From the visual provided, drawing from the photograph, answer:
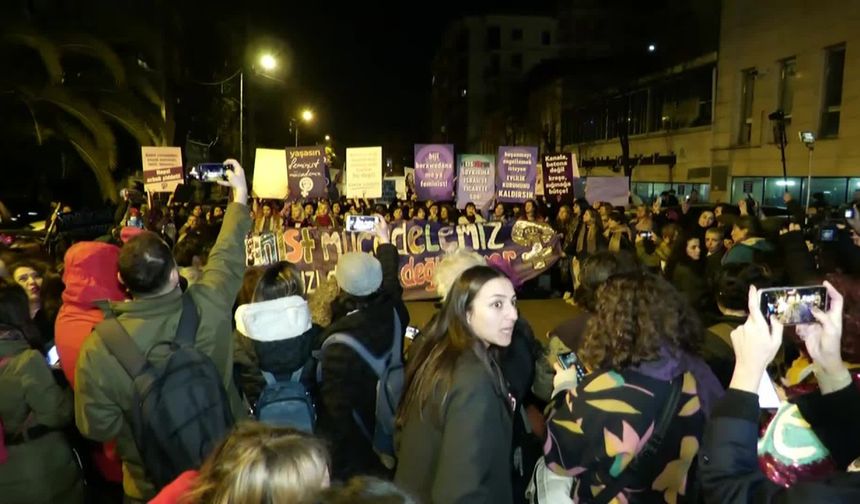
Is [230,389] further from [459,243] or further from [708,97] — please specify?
[708,97]

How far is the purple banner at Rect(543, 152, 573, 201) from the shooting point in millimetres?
14398

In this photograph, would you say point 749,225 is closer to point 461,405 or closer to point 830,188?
point 461,405

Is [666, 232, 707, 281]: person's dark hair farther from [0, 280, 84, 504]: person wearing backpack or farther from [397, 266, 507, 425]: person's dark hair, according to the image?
[0, 280, 84, 504]: person wearing backpack

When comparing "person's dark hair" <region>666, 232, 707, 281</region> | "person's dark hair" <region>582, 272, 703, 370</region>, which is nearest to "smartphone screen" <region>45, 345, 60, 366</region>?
"person's dark hair" <region>582, 272, 703, 370</region>

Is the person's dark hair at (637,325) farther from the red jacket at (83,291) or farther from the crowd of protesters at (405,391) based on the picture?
the red jacket at (83,291)

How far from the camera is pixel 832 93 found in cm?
2045

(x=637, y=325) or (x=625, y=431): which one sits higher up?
(x=637, y=325)

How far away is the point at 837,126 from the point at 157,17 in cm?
2286

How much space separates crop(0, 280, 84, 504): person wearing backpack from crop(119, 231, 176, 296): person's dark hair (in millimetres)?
720

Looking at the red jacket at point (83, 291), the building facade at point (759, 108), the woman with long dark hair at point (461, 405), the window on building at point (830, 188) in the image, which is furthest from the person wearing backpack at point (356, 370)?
the window on building at point (830, 188)

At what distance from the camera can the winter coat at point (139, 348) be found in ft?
8.64

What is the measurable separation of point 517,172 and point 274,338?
36.5ft

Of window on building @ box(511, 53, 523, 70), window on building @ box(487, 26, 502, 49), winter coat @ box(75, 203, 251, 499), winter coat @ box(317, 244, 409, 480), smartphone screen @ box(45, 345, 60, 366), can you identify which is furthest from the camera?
window on building @ box(487, 26, 502, 49)

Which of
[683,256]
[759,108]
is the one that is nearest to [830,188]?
[759,108]
